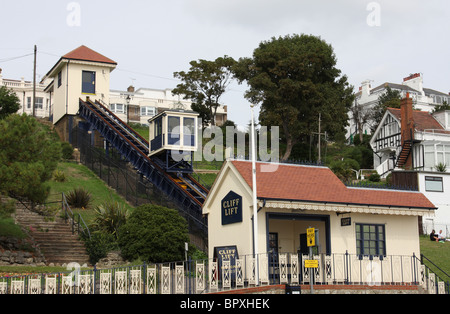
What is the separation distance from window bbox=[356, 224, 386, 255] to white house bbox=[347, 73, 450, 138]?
65592 millimetres

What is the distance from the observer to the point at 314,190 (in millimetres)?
21500

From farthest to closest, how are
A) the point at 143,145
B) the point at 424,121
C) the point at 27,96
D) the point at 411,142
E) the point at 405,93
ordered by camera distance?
the point at 405,93, the point at 27,96, the point at 424,121, the point at 411,142, the point at 143,145

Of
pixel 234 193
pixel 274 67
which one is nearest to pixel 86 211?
pixel 234 193

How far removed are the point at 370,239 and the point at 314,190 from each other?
281cm

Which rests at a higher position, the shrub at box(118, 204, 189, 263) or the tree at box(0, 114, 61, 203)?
the tree at box(0, 114, 61, 203)

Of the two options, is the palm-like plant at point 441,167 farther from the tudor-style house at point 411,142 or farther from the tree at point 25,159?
the tree at point 25,159

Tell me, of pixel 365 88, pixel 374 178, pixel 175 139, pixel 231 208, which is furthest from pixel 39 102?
pixel 231 208

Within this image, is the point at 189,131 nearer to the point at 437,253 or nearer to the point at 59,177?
the point at 59,177

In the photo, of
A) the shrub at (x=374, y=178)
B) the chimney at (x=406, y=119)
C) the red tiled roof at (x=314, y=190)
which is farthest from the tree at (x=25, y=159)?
the chimney at (x=406, y=119)

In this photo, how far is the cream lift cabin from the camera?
1542 inches

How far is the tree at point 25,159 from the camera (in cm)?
2434

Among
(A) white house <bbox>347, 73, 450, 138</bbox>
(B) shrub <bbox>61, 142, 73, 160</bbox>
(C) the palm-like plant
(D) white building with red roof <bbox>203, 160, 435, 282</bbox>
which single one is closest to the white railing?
(D) white building with red roof <bbox>203, 160, 435, 282</bbox>

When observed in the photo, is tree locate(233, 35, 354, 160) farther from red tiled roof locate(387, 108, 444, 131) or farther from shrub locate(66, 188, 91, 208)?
shrub locate(66, 188, 91, 208)
